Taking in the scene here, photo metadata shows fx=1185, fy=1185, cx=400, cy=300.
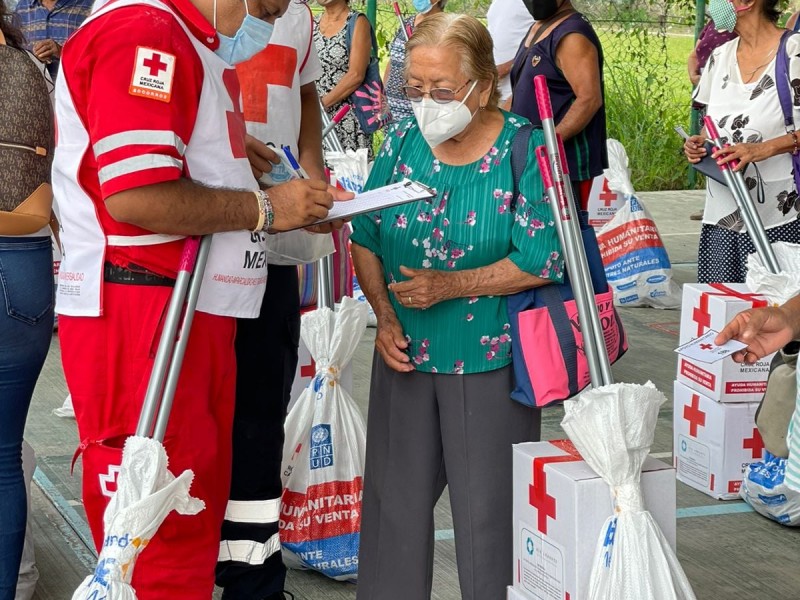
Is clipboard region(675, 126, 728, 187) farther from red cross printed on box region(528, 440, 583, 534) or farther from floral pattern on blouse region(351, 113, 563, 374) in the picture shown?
red cross printed on box region(528, 440, 583, 534)

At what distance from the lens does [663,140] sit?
1280cm

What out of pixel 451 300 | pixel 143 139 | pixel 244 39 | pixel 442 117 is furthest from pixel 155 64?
pixel 451 300

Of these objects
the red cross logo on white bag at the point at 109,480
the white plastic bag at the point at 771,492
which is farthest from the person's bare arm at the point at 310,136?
the white plastic bag at the point at 771,492

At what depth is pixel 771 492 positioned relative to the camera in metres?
4.36

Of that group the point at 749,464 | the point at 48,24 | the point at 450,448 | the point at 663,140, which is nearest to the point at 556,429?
the point at 749,464

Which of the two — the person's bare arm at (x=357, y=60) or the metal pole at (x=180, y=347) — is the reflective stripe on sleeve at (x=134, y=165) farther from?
the person's bare arm at (x=357, y=60)

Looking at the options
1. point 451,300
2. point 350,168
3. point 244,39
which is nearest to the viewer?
point 244,39

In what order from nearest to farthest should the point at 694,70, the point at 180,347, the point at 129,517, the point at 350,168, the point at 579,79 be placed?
the point at 129,517
the point at 180,347
the point at 579,79
the point at 350,168
the point at 694,70

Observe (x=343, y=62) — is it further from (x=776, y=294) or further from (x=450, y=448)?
(x=450, y=448)

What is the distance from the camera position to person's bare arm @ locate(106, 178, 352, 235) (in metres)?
2.44

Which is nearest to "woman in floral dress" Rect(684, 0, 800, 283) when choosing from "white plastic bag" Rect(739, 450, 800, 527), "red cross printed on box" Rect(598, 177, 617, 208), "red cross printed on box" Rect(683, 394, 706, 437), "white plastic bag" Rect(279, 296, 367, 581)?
"red cross printed on box" Rect(683, 394, 706, 437)

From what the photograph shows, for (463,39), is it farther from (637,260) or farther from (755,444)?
(637,260)

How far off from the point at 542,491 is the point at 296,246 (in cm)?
106

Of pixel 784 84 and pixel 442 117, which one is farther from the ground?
pixel 784 84
